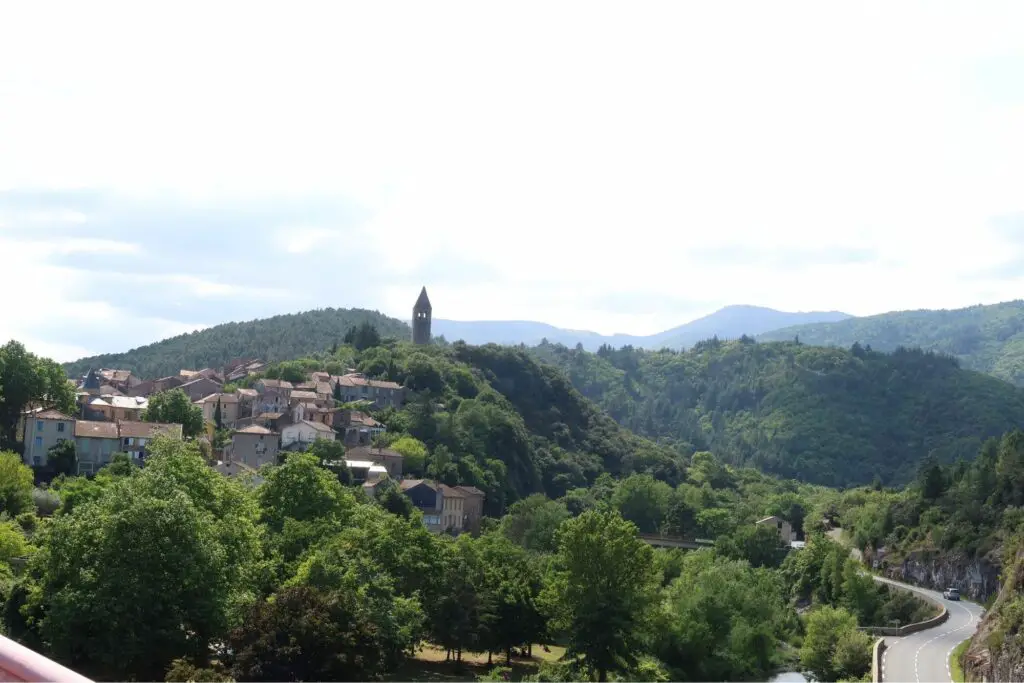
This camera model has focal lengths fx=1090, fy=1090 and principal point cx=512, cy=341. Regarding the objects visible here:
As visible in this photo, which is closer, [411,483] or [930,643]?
[930,643]

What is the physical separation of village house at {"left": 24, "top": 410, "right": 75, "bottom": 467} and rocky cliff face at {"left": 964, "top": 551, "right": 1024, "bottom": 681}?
165 feet

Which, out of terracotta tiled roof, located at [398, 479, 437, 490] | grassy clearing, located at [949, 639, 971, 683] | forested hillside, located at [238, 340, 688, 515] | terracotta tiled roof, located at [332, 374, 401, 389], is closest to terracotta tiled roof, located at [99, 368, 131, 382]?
forested hillside, located at [238, 340, 688, 515]

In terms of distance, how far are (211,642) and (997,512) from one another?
5346cm

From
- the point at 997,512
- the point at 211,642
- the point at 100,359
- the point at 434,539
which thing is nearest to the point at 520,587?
the point at 434,539

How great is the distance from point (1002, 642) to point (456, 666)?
19.6 m

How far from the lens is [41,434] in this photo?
64.1 meters

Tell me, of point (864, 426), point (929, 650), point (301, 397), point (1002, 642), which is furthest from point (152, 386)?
point (864, 426)

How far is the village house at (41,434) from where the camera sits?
209ft

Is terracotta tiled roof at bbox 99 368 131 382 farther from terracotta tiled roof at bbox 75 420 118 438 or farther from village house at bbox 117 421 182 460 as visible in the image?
terracotta tiled roof at bbox 75 420 118 438

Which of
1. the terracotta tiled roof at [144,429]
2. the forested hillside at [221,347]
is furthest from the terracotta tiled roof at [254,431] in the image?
the forested hillside at [221,347]

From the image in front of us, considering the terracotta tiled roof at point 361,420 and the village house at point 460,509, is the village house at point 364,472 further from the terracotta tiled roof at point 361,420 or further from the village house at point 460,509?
the terracotta tiled roof at point 361,420

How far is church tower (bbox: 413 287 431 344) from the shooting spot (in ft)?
448

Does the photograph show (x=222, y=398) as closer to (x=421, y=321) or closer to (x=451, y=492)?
(x=451, y=492)

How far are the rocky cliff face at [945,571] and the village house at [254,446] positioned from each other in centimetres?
4319
